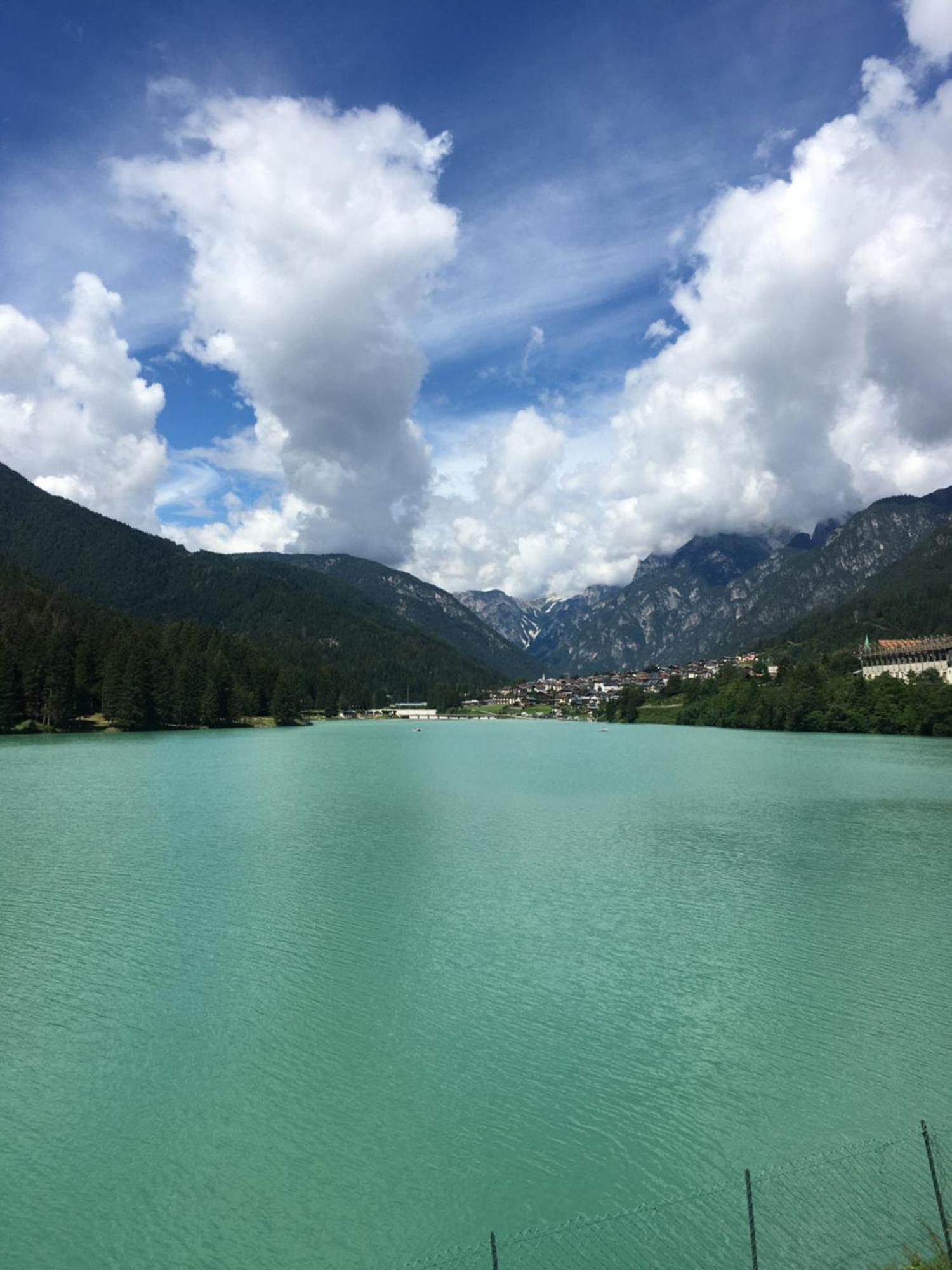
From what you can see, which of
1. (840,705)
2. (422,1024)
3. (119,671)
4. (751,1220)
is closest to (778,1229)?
(751,1220)

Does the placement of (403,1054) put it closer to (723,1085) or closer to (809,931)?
(723,1085)

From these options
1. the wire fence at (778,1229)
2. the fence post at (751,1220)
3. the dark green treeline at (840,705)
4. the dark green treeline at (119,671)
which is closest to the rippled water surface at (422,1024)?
the wire fence at (778,1229)

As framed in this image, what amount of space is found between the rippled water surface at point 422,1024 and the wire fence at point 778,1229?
0.50m

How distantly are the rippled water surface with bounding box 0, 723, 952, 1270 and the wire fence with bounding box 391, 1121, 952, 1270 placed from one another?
1.65ft

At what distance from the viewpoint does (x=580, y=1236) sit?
497 inches

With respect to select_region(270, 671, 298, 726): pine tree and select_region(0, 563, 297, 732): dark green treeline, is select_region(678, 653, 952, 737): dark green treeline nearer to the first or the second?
select_region(270, 671, 298, 726): pine tree

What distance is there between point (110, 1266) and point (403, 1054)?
758 centimetres

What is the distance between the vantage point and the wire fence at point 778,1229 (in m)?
11.9

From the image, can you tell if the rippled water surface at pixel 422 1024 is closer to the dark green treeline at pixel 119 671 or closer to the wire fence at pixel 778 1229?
the wire fence at pixel 778 1229

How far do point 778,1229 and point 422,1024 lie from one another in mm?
9700

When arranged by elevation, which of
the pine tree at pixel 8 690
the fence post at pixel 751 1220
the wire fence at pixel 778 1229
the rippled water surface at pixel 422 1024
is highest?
the pine tree at pixel 8 690

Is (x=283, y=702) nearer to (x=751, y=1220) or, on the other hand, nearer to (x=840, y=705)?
(x=840, y=705)

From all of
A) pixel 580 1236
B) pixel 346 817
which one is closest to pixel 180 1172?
pixel 580 1236

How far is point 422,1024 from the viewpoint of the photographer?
2011 centimetres
